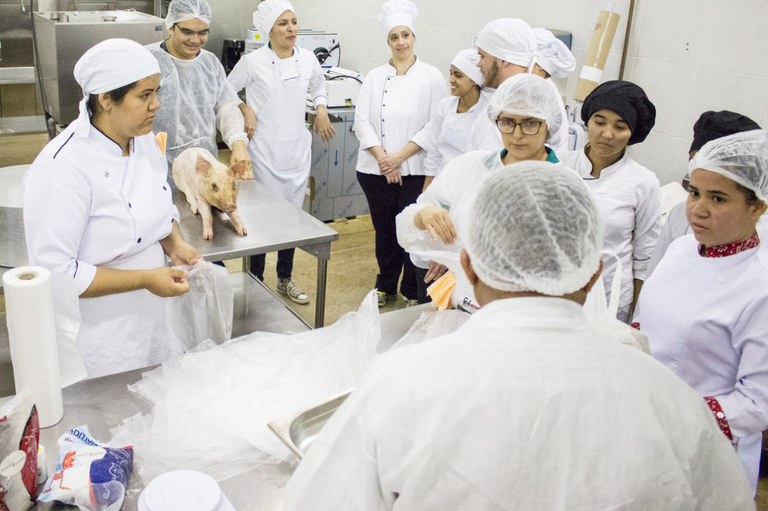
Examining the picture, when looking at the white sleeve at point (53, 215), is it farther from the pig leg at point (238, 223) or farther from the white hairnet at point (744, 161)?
the white hairnet at point (744, 161)

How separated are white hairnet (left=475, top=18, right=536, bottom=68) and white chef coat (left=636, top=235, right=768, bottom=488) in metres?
1.39

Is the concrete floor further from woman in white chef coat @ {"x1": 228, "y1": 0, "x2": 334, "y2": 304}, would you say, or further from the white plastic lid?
the white plastic lid

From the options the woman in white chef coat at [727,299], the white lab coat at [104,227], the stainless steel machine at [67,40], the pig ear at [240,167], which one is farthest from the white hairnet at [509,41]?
the stainless steel machine at [67,40]

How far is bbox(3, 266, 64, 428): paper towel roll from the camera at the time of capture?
4.30 feet

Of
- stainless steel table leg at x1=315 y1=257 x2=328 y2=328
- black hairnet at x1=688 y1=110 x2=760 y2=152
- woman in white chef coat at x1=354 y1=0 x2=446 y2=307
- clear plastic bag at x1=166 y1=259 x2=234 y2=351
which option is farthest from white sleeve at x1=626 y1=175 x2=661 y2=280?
woman in white chef coat at x1=354 y1=0 x2=446 y2=307

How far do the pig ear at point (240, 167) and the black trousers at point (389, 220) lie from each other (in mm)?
848

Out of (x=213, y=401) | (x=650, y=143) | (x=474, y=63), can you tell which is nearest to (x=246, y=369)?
(x=213, y=401)

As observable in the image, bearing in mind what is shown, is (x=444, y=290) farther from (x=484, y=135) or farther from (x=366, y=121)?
(x=366, y=121)

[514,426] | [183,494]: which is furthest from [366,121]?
[514,426]

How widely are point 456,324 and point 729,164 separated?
0.76m

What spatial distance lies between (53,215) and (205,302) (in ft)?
1.76

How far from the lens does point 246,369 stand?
62.6 inches

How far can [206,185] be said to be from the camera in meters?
2.54

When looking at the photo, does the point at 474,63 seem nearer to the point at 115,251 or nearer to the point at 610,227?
the point at 610,227
